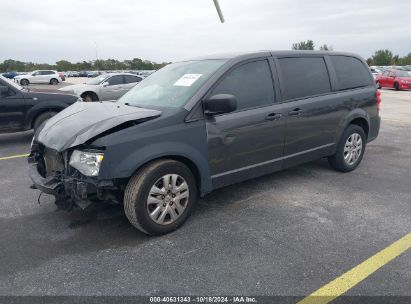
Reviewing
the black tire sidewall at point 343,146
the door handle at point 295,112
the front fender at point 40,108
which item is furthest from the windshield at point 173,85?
the front fender at point 40,108

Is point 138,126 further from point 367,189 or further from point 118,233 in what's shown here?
point 367,189

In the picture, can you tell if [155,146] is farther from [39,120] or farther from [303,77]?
[39,120]

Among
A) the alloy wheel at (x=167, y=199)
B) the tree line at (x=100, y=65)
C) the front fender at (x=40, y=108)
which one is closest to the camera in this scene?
the alloy wheel at (x=167, y=199)

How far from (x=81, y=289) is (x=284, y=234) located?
188 centimetres

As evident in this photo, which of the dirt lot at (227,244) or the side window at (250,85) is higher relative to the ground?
the side window at (250,85)

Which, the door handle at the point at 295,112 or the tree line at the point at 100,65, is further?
the tree line at the point at 100,65

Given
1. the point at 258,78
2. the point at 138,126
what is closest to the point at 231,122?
the point at 258,78

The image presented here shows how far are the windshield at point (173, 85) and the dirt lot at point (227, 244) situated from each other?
49.4 inches

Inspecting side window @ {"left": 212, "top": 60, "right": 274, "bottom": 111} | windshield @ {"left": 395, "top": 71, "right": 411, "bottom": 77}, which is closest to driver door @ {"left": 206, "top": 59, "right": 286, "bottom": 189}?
side window @ {"left": 212, "top": 60, "right": 274, "bottom": 111}

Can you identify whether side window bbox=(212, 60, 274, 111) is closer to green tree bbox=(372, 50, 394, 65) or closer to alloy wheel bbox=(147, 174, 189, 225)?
alloy wheel bbox=(147, 174, 189, 225)

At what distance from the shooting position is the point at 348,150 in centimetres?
535

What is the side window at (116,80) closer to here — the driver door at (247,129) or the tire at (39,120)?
the tire at (39,120)

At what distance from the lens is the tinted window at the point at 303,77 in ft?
14.5

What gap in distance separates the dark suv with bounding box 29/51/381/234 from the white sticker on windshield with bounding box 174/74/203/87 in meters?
0.02
